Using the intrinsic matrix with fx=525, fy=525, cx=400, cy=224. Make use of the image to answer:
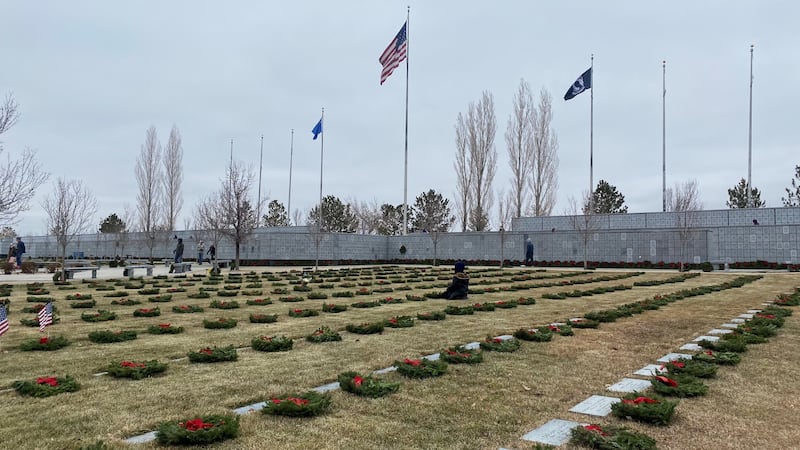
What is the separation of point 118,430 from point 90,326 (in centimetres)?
636

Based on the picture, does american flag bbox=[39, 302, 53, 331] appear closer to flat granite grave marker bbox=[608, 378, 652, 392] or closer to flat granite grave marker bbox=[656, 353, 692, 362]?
flat granite grave marker bbox=[608, 378, 652, 392]

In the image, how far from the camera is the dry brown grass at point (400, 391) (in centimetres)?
381

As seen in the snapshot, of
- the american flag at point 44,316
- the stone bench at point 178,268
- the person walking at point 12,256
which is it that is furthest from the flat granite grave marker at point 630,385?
the person walking at point 12,256

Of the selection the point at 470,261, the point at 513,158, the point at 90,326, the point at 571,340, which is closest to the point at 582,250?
the point at 470,261

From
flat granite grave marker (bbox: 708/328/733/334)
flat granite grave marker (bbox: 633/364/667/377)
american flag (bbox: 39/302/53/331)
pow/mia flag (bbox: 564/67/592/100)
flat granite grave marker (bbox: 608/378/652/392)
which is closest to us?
flat granite grave marker (bbox: 608/378/652/392)

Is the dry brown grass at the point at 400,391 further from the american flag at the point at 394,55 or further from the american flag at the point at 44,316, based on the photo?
the american flag at the point at 394,55

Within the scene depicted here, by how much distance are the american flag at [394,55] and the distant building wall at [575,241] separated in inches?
476

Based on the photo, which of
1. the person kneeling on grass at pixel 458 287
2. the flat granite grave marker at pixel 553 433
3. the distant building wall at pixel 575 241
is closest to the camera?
the flat granite grave marker at pixel 553 433

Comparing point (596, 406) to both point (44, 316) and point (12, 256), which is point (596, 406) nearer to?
point (44, 316)

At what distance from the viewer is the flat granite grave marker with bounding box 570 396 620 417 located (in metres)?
4.41

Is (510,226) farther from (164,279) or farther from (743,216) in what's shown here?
(164,279)

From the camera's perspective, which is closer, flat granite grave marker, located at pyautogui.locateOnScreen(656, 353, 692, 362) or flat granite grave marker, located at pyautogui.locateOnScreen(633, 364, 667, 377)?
flat granite grave marker, located at pyautogui.locateOnScreen(633, 364, 667, 377)

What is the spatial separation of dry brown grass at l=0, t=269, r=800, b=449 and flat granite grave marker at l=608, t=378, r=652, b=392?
0.12 m

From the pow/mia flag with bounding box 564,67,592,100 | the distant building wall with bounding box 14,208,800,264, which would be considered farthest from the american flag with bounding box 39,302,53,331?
the pow/mia flag with bounding box 564,67,592,100
